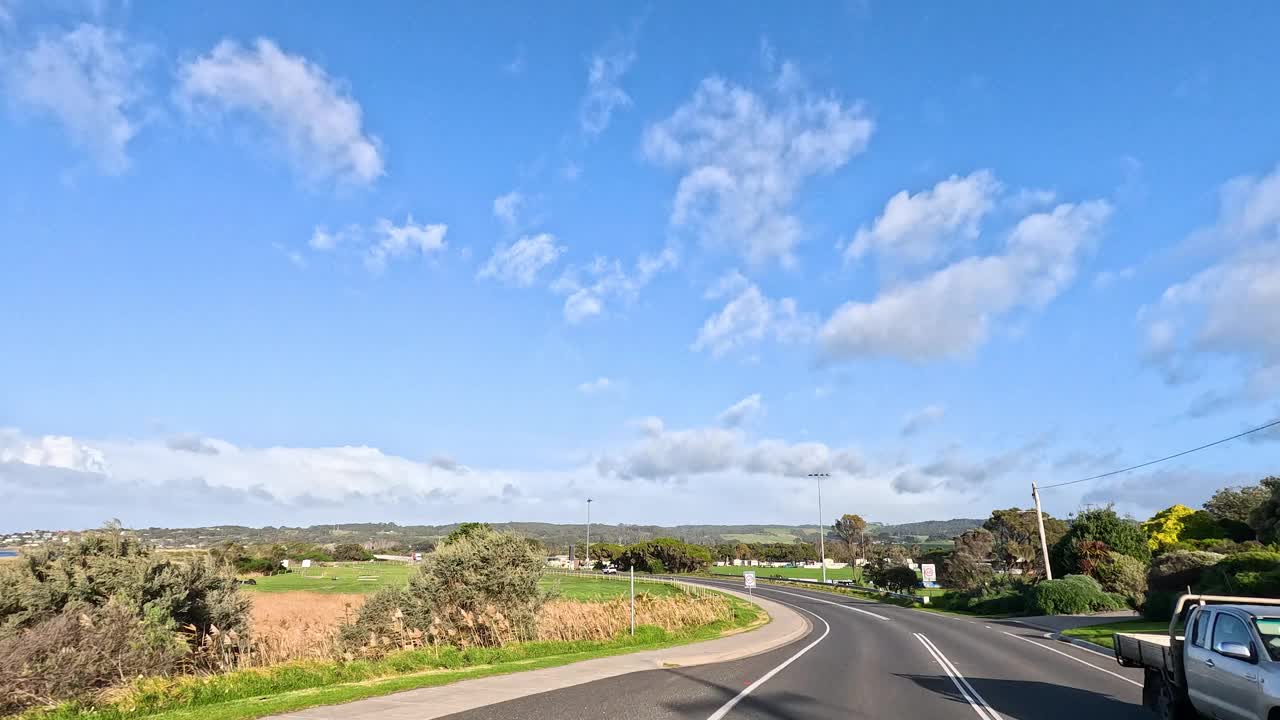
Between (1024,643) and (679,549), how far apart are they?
8686 cm

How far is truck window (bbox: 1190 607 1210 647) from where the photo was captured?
34.3 ft

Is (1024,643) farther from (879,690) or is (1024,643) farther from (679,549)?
(679,549)

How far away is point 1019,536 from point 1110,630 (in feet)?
207

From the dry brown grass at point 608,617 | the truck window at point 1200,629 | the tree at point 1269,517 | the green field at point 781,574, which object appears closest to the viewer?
the truck window at point 1200,629

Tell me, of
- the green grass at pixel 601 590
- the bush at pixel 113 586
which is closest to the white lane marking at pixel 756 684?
the bush at pixel 113 586

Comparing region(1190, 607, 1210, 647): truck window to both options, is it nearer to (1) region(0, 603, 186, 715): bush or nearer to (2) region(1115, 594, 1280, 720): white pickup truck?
(2) region(1115, 594, 1280, 720): white pickup truck

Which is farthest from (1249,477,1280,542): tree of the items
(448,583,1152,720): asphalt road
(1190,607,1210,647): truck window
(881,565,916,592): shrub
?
(1190,607,1210,647): truck window

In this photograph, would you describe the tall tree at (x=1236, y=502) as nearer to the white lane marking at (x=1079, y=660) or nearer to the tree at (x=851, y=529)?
the white lane marking at (x=1079, y=660)

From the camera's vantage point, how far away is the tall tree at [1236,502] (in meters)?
59.0

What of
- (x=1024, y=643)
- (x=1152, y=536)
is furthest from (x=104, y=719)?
(x=1152, y=536)

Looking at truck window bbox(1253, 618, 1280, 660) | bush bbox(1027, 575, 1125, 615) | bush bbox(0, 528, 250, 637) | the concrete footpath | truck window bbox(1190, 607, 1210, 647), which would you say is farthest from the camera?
bush bbox(1027, 575, 1125, 615)

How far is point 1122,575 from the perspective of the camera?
4388 cm

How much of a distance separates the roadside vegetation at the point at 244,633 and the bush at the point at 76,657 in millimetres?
33

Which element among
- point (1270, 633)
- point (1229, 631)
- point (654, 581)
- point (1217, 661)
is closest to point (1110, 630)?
point (1229, 631)
